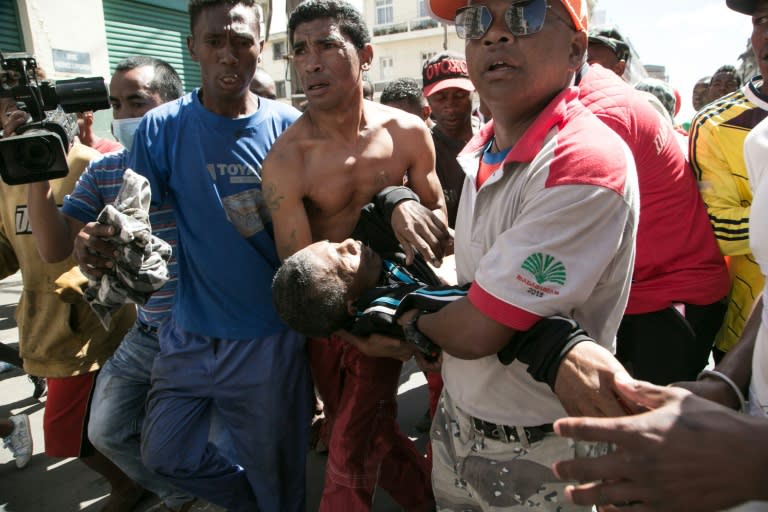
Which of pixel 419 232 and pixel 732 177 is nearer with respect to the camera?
pixel 419 232

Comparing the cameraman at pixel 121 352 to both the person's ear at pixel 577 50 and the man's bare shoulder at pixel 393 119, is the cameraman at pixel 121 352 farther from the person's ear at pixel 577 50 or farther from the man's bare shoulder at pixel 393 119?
the person's ear at pixel 577 50

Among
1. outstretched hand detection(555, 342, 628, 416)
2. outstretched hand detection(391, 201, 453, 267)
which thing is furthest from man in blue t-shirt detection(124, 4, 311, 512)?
outstretched hand detection(555, 342, 628, 416)

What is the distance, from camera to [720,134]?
207 cm

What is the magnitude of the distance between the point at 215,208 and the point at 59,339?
1306 millimetres

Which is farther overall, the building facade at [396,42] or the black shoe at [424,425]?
the building facade at [396,42]

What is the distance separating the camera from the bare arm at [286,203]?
6.95ft

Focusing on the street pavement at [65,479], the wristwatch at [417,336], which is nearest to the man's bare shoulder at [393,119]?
the wristwatch at [417,336]

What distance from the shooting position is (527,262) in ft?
3.91

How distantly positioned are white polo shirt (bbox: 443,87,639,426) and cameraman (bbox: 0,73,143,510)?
2.36 metres

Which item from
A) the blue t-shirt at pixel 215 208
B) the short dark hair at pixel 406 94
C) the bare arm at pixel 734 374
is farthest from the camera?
the short dark hair at pixel 406 94

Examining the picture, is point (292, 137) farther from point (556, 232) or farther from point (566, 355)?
point (566, 355)

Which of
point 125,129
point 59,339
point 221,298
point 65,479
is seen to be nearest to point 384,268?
point 221,298

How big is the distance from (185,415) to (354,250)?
102 cm

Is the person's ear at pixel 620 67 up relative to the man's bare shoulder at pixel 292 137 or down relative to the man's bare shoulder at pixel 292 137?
up
